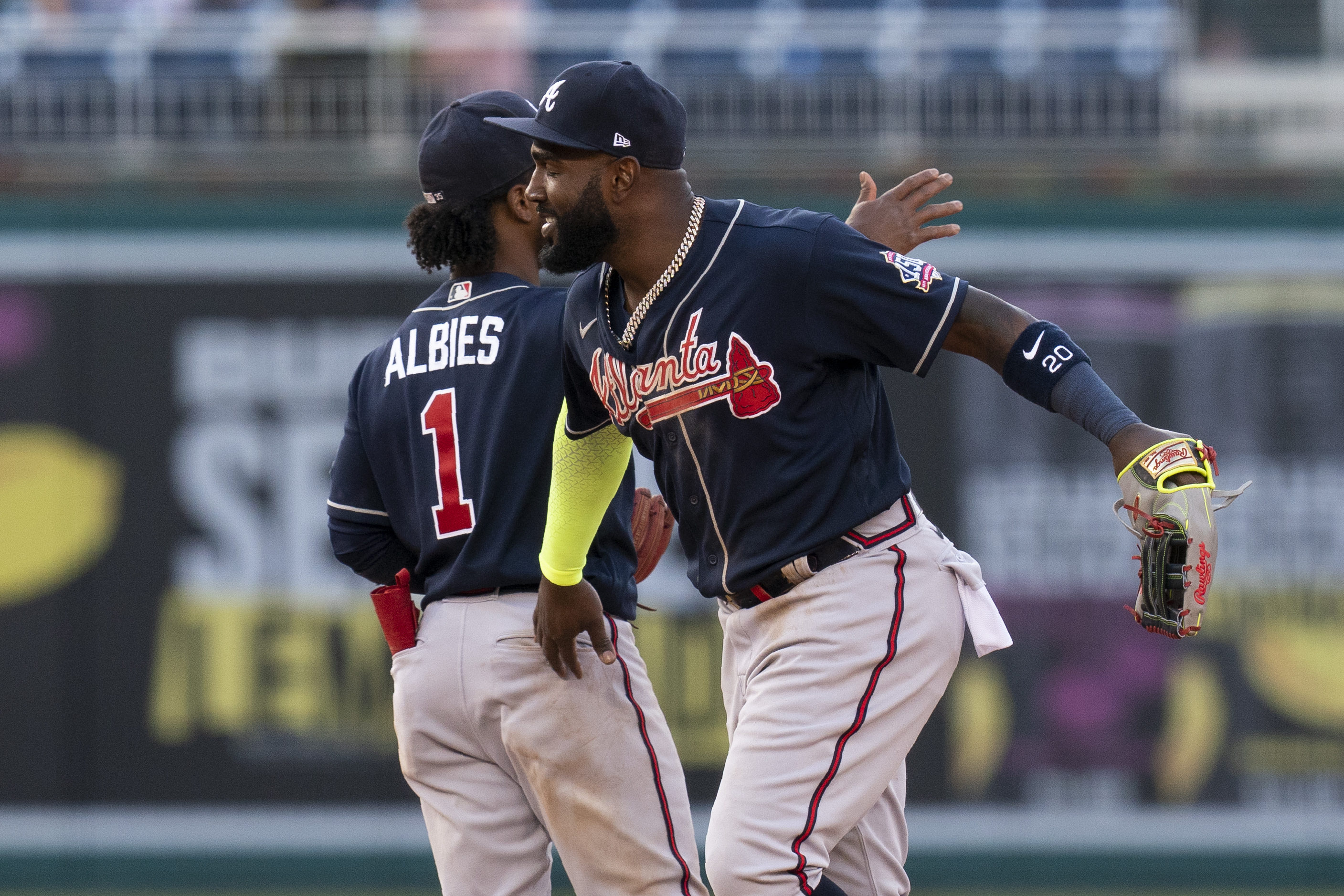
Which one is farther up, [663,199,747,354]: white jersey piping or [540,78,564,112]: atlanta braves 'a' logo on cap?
[540,78,564,112]: atlanta braves 'a' logo on cap

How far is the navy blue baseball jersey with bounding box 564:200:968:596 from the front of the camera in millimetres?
3160

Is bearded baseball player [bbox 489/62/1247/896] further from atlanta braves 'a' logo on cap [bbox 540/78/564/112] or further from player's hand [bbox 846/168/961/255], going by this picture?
player's hand [bbox 846/168/961/255]

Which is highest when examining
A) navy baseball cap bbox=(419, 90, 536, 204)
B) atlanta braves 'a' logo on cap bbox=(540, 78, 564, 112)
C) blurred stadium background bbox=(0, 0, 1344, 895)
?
atlanta braves 'a' logo on cap bbox=(540, 78, 564, 112)

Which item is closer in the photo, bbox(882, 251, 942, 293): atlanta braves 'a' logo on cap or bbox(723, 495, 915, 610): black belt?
bbox(882, 251, 942, 293): atlanta braves 'a' logo on cap

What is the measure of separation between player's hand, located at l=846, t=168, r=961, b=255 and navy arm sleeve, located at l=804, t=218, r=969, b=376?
0.41 m

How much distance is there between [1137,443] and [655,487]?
498 cm

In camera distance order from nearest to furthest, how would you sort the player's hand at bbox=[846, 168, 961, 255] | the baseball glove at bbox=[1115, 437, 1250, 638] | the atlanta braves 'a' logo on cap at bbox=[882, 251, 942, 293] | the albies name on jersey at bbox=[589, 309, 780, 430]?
the baseball glove at bbox=[1115, 437, 1250, 638] → the atlanta braves 'a' logo on cap at bbox=[882, 251, 942, 293] → the albies name on jersey at bbox=[589, 309, 780, 430] → the player's hand at bbox=[846, 168, 961, 255]

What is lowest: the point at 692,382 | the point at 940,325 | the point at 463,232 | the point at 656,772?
the point at 656,772

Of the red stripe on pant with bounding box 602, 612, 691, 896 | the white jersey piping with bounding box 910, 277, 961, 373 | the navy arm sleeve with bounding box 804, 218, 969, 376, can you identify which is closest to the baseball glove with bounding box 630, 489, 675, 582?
the red stripe on pant with bounding box 602, 612, 691, 896

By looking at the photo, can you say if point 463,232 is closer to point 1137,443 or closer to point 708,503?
point 708,503

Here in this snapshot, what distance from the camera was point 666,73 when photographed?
27.0ft

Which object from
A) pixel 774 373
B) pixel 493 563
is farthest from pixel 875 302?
pixel 493 563

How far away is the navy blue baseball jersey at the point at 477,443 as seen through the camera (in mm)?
3693

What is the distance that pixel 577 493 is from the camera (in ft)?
11.5
